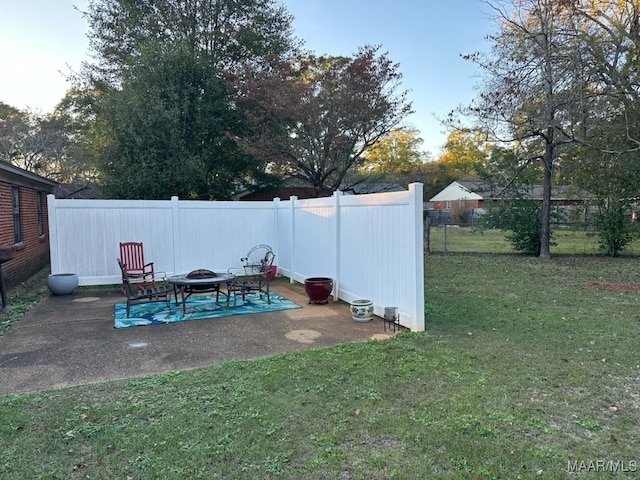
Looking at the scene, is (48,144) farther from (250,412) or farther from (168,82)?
(250,412)

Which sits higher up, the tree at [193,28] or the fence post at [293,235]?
the tree at [193,28]

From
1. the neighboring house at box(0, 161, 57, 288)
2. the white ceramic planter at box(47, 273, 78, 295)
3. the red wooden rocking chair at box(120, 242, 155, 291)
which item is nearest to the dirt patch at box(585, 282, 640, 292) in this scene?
the red wooden rocking chair at box(120, 242, 155, 291)

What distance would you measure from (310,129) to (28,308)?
29.9 ft

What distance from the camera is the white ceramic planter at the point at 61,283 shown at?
786cm

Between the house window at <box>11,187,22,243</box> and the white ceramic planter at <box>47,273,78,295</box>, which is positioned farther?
the house window at <box>11,187,22,243</box>

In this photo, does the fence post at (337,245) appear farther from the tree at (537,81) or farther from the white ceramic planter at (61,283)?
the tree at (537,81)

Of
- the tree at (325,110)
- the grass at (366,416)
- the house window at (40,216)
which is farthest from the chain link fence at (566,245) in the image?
the house window at (40,216)

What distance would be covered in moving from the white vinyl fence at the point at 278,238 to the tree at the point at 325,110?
4.05 meters

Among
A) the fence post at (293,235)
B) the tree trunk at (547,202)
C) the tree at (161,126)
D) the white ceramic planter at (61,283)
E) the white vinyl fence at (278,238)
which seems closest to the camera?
the white vinyl fence at (278,238)

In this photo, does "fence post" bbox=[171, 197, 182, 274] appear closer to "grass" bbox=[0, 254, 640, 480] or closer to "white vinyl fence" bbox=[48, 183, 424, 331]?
"white vinyl fence" bbox=[48, 183, 424, 331]

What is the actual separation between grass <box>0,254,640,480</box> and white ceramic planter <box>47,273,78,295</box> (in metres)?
5.06

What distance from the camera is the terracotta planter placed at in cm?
687

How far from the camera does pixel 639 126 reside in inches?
439

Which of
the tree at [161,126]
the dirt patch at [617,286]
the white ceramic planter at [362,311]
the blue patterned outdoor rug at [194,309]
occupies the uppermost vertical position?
the tree at [161,126]
